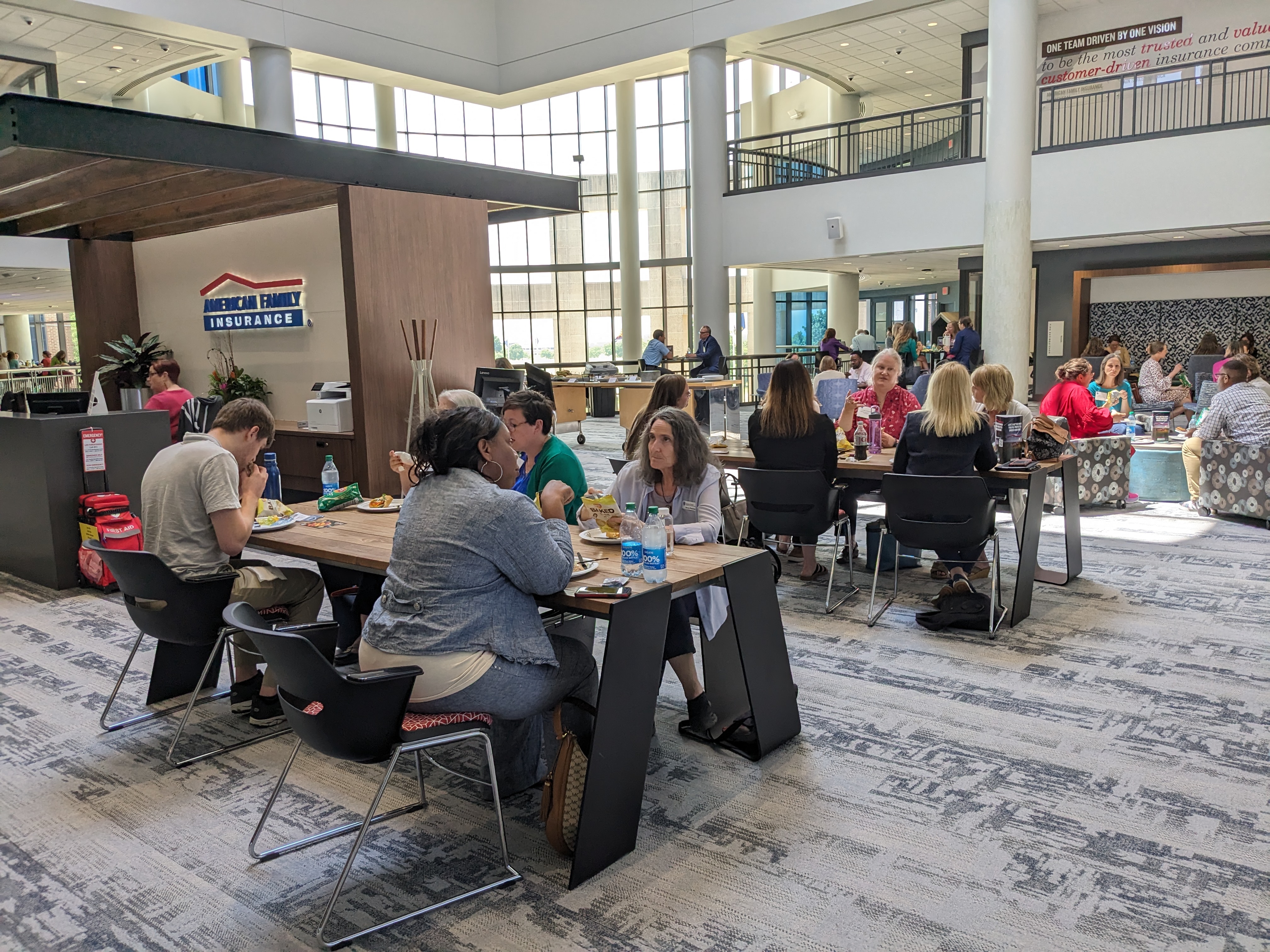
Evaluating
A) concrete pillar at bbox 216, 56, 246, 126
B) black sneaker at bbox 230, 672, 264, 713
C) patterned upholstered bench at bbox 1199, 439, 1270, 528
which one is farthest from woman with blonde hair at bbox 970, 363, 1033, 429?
concrete pillar at bbox 216, 56, 246, 126

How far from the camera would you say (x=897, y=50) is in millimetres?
15922

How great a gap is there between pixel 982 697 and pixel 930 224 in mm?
10155

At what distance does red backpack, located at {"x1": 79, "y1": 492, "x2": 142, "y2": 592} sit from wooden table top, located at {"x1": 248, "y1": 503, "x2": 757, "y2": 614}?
2.31 metres

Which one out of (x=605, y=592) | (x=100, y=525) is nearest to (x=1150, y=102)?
(x=605, y=592)

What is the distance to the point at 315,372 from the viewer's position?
8.95m

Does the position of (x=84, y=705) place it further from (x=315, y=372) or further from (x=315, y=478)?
(x=315, y=372)

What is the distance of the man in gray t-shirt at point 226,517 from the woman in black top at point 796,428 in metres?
2.62

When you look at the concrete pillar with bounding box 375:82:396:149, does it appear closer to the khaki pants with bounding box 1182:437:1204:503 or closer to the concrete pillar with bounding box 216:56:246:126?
the concrete pillar with bounding box 216:56:246:126

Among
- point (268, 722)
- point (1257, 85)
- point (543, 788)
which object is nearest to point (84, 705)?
point (268, 722)

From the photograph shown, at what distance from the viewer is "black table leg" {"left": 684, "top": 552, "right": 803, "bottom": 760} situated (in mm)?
3264

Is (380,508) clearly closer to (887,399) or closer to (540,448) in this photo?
(540,448)

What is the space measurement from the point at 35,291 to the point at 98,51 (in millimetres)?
8340

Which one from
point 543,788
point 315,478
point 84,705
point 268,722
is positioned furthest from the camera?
point 315,478

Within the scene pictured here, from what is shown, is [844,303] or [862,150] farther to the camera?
[844,303]
